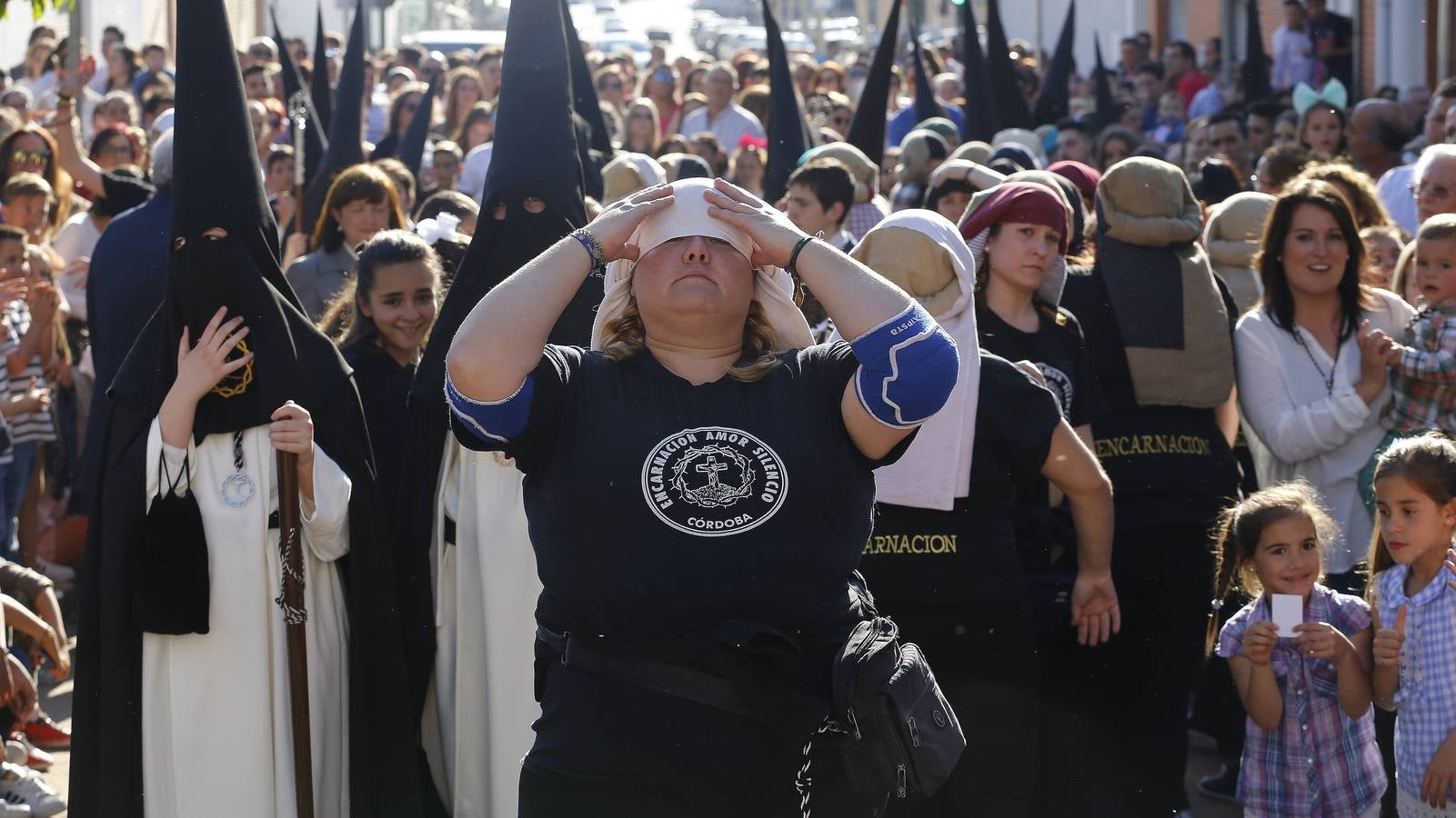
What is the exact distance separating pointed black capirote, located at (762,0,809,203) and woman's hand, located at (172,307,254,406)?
5.29 m

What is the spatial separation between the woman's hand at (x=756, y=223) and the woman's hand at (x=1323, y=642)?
2.14 m

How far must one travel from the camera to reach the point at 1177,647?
5711 millimetres

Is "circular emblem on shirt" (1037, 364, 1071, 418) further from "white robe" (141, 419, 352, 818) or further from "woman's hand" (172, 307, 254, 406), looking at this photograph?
"woman's hand" (172, 307, 254, 406)

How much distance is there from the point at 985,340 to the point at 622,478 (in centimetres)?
221

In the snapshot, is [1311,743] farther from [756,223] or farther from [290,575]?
[290,575]

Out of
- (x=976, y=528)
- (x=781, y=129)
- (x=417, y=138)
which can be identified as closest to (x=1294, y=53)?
(x=781, y=129)

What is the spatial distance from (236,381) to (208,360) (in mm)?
158

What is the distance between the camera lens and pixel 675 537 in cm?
345

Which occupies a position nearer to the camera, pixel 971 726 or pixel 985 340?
pixel 971 726

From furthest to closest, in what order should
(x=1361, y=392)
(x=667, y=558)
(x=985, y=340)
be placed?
(x=1361, y=392), (x=985, y=340), (x=667, y=558)

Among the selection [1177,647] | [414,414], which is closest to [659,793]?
[414,414]

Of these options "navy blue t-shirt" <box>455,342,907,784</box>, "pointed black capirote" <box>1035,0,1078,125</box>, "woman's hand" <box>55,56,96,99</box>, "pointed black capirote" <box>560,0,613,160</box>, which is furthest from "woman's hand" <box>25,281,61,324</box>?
"pointed black capirote" <box>1035,0,1078,125</box>

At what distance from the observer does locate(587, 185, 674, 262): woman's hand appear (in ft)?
11.8

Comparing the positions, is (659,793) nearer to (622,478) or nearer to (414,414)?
(622,478)
